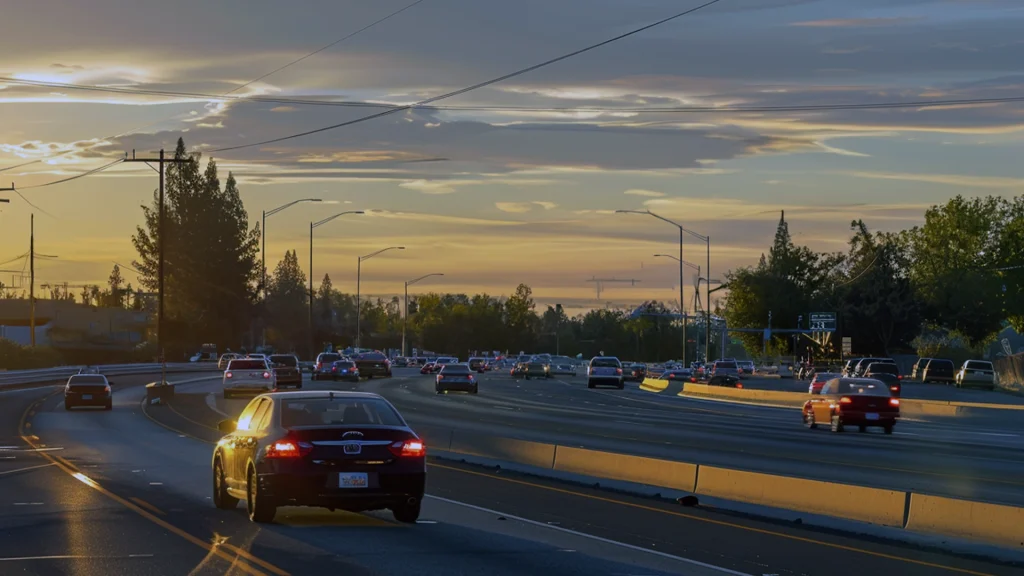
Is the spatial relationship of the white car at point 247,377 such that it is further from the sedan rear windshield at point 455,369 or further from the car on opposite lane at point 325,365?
the car on opposite lane at point 325,365

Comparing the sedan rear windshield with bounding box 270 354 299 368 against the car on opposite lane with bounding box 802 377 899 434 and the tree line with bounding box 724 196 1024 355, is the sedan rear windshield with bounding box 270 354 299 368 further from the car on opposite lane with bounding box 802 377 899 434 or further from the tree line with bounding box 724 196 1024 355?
the tree line with bounding box 724 196 1024 355

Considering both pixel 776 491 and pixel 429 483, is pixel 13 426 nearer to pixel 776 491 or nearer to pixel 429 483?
pixel 429 483

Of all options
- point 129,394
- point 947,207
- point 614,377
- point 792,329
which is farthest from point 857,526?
point 792,329

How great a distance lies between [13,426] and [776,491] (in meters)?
30.3

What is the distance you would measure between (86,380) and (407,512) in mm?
40145

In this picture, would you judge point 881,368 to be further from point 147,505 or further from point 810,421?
point 147,505

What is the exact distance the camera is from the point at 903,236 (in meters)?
163

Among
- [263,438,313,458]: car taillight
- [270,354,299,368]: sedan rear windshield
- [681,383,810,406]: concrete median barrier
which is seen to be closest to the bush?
[270,354,299,368]: sedan rear windshield

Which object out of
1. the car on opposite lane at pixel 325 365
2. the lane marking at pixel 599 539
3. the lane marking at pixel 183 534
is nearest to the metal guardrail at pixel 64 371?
the car on opposite lane at pixel 325 365

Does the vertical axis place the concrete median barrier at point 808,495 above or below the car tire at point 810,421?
above

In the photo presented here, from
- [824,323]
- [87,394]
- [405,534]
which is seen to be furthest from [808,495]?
[824,323]

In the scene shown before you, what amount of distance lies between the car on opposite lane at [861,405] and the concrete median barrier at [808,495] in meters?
21.1

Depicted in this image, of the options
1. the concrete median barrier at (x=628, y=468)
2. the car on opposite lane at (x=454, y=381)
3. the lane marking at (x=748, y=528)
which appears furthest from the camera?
the car on opposite lane at (x=454, y=381)

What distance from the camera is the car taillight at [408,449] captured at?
16.0m
